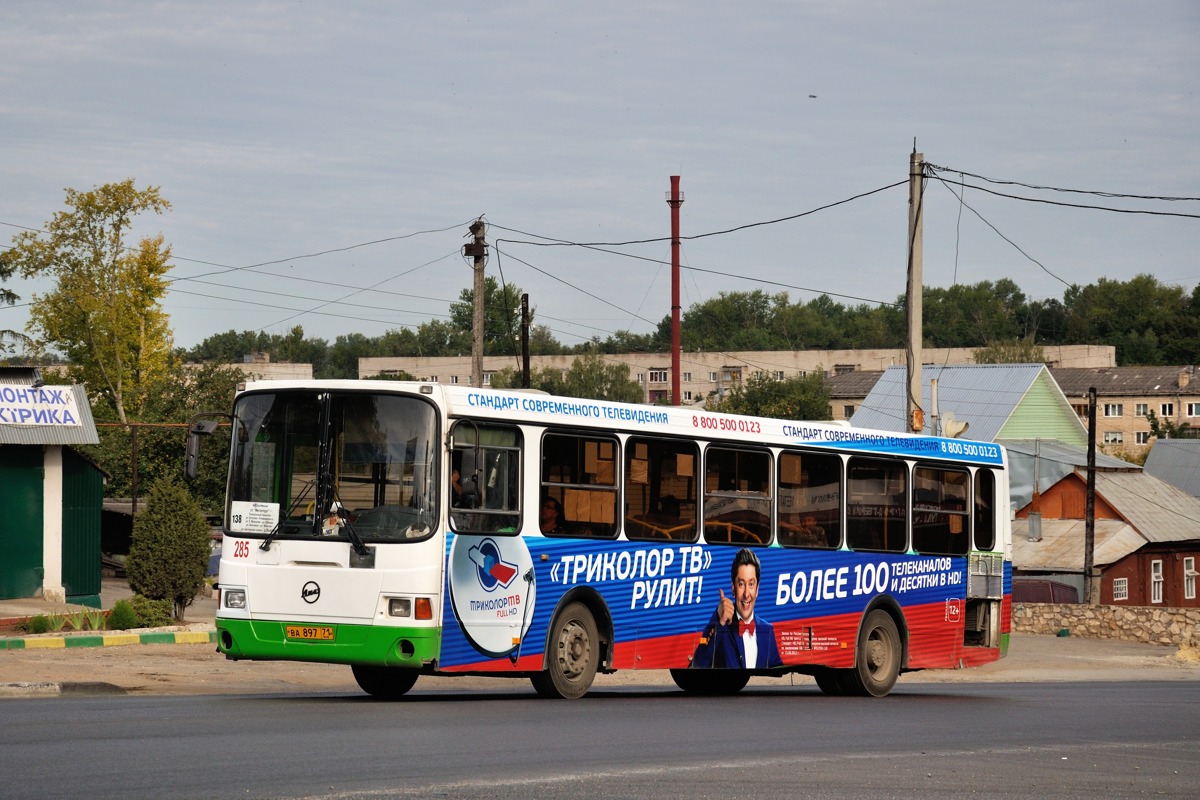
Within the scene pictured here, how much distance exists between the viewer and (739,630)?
54.8 ft

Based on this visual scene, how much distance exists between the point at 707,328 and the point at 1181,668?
11759 centimetres

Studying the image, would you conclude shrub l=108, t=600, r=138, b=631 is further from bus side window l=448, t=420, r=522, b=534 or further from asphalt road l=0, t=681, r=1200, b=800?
bus side window l=448, t=420, r=522, b=534

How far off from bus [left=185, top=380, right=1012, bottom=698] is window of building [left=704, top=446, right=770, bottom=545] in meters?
0.02

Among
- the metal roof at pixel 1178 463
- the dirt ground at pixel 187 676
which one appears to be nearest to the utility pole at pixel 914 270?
the dirt ground at pixel 187 676

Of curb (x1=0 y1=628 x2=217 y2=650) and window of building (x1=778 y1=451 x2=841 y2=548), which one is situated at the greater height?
window of building (x1=778 y1=451 x2=841 y2=548)

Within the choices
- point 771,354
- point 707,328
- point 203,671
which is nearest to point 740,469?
point 203,671

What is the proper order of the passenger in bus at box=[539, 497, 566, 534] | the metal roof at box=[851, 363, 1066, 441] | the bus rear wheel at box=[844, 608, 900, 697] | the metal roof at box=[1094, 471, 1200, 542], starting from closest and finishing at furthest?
the passenger in bus at box=[539, 497, 566, 534]
the bus rear wheel at box=[844, 608, 900, 697]
the metal roof at box=[1094, 471, 1200, 542]
the metal roof at box=[851, 363, 1066, 441]

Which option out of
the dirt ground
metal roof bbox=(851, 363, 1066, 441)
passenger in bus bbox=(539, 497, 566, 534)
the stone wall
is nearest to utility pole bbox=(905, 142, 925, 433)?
the dirt ground

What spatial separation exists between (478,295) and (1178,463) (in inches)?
1986

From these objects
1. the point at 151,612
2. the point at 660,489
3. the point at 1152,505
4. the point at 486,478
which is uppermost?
the point at 486,478

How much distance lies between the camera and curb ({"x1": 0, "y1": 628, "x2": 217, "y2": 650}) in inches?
830

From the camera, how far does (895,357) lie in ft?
440

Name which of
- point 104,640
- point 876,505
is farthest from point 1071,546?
point 104,640

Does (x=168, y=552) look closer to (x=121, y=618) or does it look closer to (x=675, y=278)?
(x=121, y=618)
